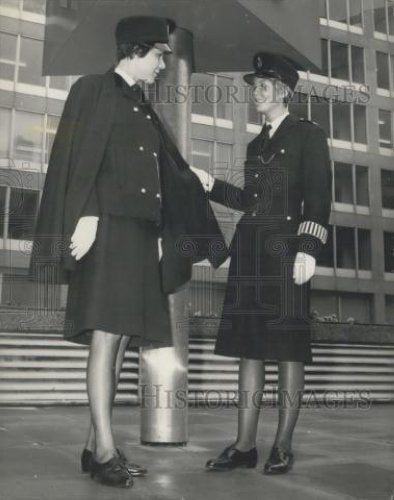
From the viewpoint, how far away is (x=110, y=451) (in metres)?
2.43

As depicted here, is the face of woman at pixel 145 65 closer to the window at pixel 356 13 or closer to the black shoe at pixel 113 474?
the black shoe at pixel 113 474

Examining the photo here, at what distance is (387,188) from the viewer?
87.9 ft

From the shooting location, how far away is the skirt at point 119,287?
2.54 m

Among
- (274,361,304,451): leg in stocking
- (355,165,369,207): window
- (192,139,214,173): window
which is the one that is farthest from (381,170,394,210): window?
(274,361,304,451): leg in stocking

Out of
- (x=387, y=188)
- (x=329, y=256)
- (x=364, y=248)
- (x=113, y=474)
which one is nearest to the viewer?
(x=113, y=474)

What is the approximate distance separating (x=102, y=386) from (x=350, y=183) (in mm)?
25190

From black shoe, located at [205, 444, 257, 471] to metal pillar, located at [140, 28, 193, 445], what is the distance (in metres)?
0.80

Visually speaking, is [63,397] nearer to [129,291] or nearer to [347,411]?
[347,411]

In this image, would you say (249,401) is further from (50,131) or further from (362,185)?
(362,185)

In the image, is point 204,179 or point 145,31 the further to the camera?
point 204,179

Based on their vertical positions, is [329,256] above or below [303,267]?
above

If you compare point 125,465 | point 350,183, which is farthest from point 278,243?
point 350,183

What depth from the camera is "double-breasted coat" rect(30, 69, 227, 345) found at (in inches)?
100

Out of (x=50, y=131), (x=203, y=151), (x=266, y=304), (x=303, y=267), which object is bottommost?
(x=266, y=304)
